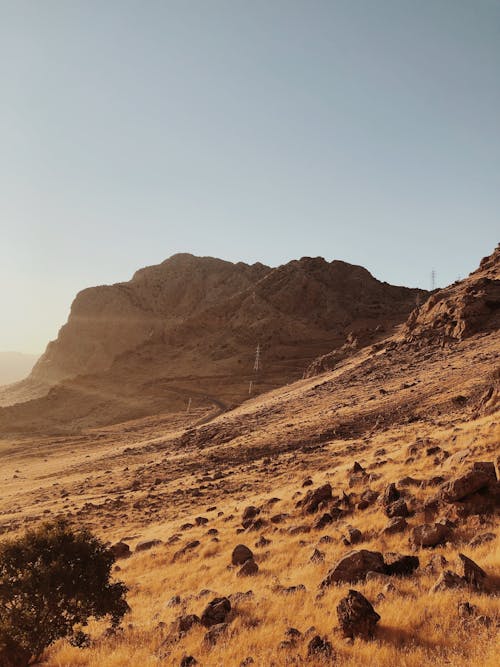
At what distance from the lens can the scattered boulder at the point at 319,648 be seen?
697 centimetres

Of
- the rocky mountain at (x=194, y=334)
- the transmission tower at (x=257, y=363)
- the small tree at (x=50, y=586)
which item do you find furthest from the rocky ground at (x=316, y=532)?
the transmission tower at (x=257, y=363)

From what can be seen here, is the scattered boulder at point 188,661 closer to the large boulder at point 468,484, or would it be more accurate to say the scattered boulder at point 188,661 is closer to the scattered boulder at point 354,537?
the scattered boulder at point 354,537

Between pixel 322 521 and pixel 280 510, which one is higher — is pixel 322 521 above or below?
above

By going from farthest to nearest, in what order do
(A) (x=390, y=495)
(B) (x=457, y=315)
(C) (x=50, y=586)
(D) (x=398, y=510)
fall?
(B) (x=457, y=315)
(A) (x=390, y=495)
(D) (x=398, y=510)
(C) (x=50, y=586)

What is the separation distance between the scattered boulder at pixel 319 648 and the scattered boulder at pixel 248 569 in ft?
16.1

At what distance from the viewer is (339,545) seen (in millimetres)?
12133

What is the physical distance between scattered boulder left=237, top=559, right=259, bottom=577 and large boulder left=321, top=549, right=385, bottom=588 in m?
2.98

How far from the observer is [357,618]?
742 cm

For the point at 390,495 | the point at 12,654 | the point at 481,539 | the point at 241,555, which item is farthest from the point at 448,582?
the point at 12,654

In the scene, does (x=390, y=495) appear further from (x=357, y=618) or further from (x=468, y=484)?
(x=357, y=618)

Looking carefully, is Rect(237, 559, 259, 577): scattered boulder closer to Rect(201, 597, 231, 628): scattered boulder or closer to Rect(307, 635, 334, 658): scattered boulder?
Rect(201, 597, 231, 628): scattered boulder

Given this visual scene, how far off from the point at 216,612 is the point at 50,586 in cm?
320

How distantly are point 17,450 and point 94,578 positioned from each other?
4949 cm

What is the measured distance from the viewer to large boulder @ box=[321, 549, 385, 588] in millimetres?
9477
